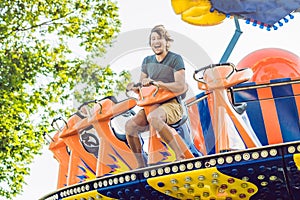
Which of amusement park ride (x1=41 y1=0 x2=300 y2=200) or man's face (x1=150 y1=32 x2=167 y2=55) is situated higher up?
man's face (x1=150 y1=32 x2=167 y2=55)

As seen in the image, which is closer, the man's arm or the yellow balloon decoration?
the man's arm

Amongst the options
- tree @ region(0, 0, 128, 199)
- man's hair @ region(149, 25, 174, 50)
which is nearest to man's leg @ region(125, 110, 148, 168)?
man's hair @ region(149, 25, 174, 50)

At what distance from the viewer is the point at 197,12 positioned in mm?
6680

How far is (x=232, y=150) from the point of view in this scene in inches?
204

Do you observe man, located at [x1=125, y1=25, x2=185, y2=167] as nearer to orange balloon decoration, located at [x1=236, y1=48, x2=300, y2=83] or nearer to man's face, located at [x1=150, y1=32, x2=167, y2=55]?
man's face, located at [x1=150, y1=32, x2=167, y2=55]

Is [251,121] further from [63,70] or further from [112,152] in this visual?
[63,70]

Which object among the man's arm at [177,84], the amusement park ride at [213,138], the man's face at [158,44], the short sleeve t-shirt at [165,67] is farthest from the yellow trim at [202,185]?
the man's face at [158,44]

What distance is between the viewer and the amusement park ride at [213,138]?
200 inches

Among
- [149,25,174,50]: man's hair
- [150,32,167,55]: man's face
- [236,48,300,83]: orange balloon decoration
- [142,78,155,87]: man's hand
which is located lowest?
[142,78,155,87]: man's hand

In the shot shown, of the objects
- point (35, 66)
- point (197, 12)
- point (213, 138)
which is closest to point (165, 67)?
point (213, 138)

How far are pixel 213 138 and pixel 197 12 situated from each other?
5.33 feet

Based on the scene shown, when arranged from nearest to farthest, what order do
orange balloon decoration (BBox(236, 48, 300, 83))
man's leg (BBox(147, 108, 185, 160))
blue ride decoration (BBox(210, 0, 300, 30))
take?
man's leg (BBox(147, 108, 185, 160)) < blue ride decoration (BBox(210, 0, 300, 30)) < orange balloon decoration (BBox(236, 48, 300, 83))

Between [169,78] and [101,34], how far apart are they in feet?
24.6

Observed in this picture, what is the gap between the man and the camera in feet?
18.1
